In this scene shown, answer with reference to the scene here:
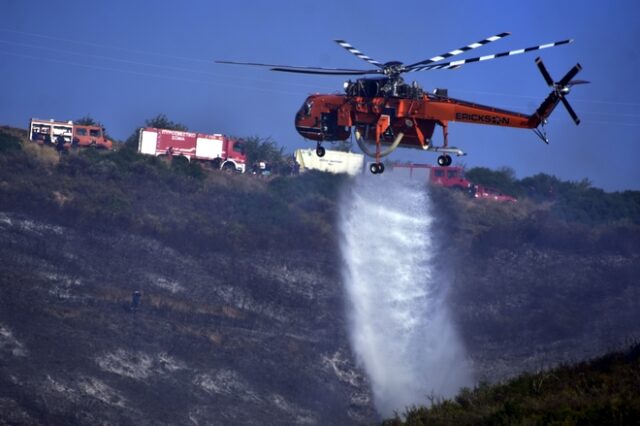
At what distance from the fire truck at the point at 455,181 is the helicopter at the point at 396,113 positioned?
4037 centimetres

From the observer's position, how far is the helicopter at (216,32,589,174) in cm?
3353

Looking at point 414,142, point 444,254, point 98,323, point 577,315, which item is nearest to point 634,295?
point 577,315

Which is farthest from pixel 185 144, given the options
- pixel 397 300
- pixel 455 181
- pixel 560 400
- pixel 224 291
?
pixel 560 400

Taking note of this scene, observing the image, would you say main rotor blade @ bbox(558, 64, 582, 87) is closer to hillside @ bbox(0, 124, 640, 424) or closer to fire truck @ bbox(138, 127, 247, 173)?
hillside @ bbox(0, 124, 640, 424)

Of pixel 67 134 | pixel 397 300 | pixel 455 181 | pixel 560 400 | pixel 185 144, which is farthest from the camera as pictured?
pixel 455 181

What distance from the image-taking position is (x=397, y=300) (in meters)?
54.0

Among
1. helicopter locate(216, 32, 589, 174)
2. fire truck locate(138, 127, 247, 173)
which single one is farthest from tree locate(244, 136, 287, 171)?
helicopter locate(216, 32, 589, 174)

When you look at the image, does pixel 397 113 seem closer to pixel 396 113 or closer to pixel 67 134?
pixel 396 113

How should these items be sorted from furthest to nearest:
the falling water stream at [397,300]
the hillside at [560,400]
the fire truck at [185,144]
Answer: the fire truck at [185,144] → the falling water stream at [397,300] → the hillside at [560,400]

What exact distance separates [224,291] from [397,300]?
9517mm

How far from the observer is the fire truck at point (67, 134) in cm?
7344

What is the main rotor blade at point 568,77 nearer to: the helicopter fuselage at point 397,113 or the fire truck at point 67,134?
the helicopter fuselage at point 397,113

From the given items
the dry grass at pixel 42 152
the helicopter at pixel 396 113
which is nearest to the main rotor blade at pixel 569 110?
the helicopter at pixel 396 113

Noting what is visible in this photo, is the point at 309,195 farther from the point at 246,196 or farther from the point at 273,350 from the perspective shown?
the point at 273,350
